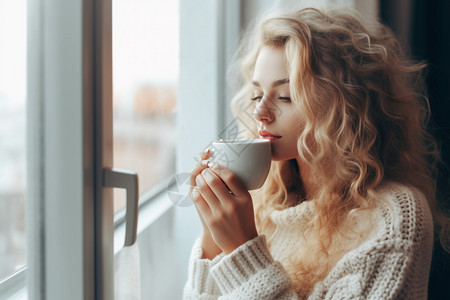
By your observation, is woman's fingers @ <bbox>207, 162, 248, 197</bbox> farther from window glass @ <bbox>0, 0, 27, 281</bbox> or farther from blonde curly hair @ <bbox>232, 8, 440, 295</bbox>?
window glass @ <bbox>0, 0, 27, 281</bbox>

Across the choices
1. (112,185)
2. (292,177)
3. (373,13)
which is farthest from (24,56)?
(373,13)

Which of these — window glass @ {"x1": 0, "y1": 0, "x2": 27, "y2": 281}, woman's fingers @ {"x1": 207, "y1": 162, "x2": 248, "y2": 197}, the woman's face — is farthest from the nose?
window glass @ {"x1": 0, "y1": 0, "x2": 27, "y2": 281}

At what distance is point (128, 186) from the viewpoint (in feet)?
2.06

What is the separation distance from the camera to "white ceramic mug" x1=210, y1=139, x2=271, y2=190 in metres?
0.76

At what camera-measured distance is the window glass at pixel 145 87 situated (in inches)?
32.6

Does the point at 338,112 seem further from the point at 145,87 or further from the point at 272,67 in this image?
the point at 145,87

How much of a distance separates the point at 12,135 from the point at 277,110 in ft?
1.69

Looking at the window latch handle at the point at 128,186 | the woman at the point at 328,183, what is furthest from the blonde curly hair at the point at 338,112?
the window latch handle at the point at 128,186

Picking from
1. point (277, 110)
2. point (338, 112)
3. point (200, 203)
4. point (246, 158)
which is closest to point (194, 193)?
point (200, 203)

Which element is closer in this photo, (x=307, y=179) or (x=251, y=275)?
(x=251, y=275)

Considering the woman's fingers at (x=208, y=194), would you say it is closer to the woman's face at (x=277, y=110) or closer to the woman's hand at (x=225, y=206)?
the woman's hand at (x=225, y=206)

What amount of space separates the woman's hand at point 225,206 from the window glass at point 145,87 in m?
0.17

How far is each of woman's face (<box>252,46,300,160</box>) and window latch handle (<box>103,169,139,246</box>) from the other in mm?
336

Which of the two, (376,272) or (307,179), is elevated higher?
(307,179)
